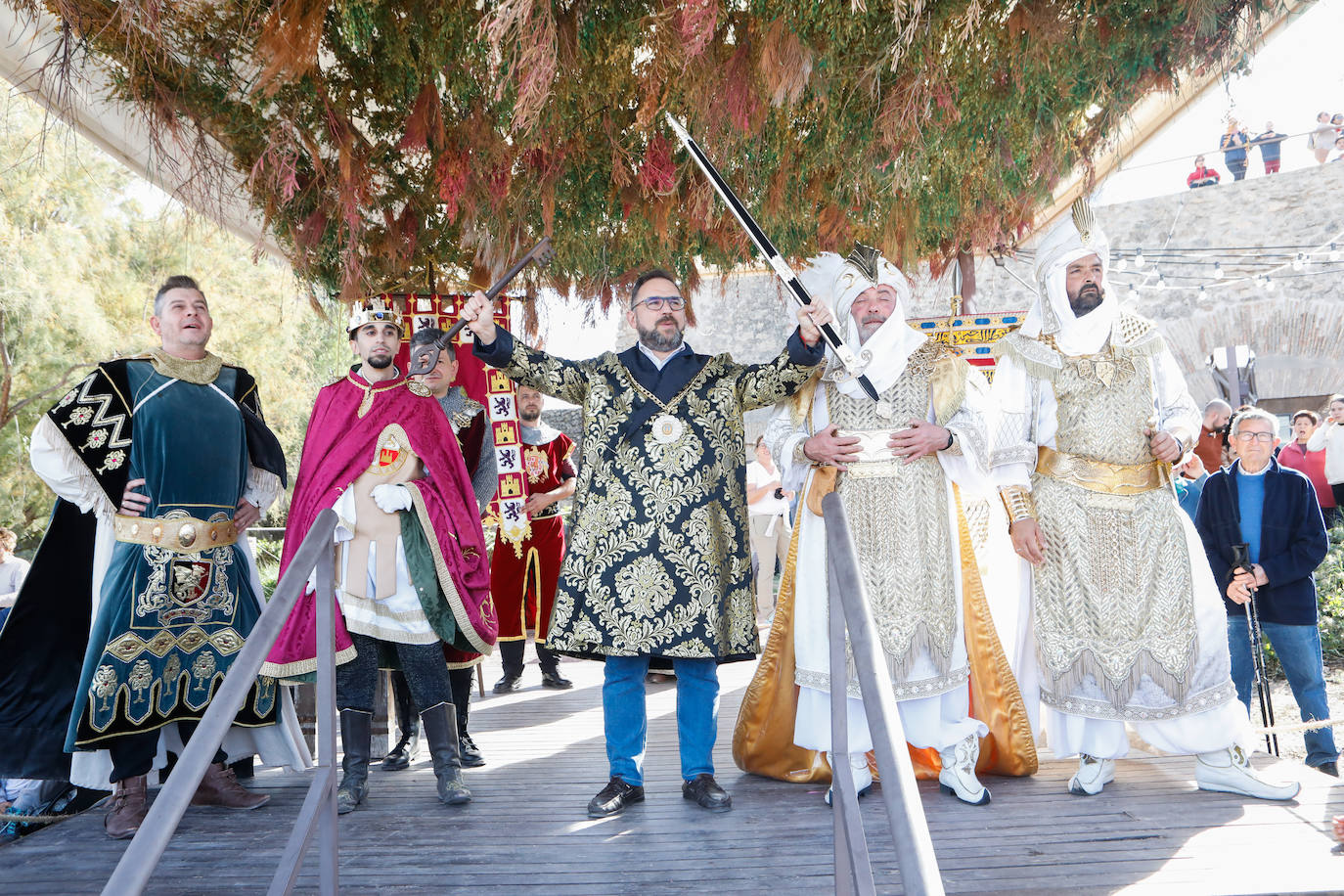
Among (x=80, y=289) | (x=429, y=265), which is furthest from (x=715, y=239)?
(x=80, y=289)

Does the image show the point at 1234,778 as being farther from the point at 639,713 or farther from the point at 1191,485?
the point at 1191,485

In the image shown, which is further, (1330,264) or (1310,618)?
(1330,264)

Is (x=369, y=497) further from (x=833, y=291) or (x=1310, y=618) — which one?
(x=1310, y=618)

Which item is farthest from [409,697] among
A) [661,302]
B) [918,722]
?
[918,722]

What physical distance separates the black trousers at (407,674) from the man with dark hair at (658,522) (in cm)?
56

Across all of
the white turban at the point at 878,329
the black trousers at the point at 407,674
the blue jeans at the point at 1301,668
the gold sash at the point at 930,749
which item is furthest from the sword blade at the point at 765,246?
the blue jeans at the point at 1301,668

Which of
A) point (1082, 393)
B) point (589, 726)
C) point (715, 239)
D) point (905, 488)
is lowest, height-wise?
point (589, 726)

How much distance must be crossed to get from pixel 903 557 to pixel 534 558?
10.5 feet

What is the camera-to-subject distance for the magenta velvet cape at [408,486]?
3770mm

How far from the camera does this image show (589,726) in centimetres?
511

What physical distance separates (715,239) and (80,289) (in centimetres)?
1067

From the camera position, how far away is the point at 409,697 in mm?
4430

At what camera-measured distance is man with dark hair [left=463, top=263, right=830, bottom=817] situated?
350 centimetres

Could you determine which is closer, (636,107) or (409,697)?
(636,107)
